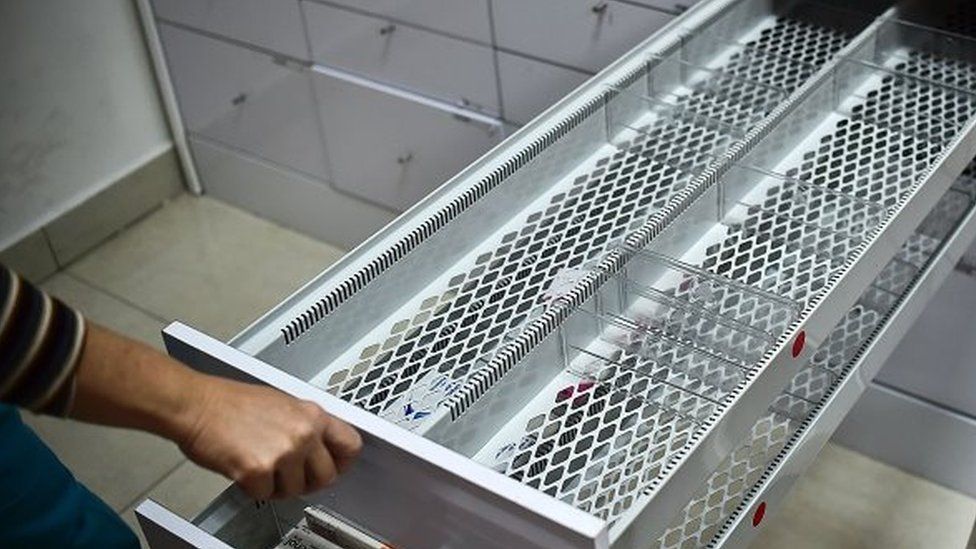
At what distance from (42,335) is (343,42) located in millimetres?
1529

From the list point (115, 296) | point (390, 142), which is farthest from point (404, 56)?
point (115, 296)

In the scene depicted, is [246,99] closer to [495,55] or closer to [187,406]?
Answer: [495,55]

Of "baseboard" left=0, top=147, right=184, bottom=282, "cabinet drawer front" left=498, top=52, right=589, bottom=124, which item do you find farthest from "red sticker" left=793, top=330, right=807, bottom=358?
"baseboard" left=0, top=147, right=184, bottom=282

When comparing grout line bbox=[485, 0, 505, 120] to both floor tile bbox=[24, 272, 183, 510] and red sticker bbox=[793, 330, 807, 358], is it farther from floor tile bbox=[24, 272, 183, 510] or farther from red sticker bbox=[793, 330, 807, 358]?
red sticker bbox=[793, 330, 807, 358]

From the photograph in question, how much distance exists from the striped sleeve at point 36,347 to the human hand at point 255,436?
0.34 ft

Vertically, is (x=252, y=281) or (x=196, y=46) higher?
(x=196, y=46)

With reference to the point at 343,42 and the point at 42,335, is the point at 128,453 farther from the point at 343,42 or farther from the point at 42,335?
the point at 42,335

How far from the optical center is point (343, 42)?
2.41 meters

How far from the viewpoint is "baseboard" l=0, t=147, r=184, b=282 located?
271 cm

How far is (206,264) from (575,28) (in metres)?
1.07

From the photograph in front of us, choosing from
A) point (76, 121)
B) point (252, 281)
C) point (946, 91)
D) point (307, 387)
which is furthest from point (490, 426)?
point (76, 121)

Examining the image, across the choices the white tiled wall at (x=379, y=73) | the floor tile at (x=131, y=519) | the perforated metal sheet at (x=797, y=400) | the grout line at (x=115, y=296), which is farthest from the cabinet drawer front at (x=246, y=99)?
the perforated metal sheet at (x=797, y=400)

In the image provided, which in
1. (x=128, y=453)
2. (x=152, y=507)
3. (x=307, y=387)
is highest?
(x=307, y=387)

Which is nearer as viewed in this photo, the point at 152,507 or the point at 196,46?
the point at 152,507
